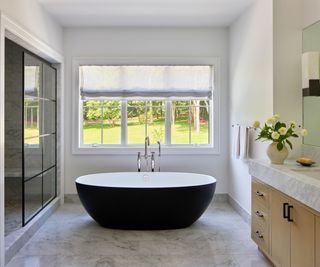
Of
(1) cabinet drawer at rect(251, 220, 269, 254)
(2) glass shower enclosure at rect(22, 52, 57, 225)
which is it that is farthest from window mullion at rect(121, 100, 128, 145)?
(1) cabinet drawer at rect(251, 220, 269, 254)

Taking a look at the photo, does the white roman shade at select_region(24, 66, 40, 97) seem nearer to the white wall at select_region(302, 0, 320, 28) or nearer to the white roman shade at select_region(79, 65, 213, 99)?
the white roman shade at select_region(79, 65, 213, 99)

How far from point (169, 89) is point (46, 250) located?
3.08 m

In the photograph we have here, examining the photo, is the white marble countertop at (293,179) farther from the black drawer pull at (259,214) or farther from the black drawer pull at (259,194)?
the black drawer pull at (259,214)

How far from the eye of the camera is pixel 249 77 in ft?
15.2

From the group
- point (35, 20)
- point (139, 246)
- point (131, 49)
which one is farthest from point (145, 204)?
point (131, 49)

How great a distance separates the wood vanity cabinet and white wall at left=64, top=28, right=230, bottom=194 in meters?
2.68

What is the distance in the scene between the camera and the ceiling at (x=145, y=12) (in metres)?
4.52

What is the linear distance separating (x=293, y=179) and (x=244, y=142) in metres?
2.00

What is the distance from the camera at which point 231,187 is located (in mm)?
5586

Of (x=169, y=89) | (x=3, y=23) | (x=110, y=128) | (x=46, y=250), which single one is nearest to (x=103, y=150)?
(x=110, y=128)

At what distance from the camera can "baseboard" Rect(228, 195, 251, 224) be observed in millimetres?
4633

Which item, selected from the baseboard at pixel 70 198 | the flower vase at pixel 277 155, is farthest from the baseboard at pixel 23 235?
the flower vase at pixel 277 155

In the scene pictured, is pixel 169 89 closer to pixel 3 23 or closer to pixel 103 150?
pixel 103 150

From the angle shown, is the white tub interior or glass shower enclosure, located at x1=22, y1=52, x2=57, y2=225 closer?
glass shower enclosure, located at x1=22, y1=52, x2=57, y2=225
